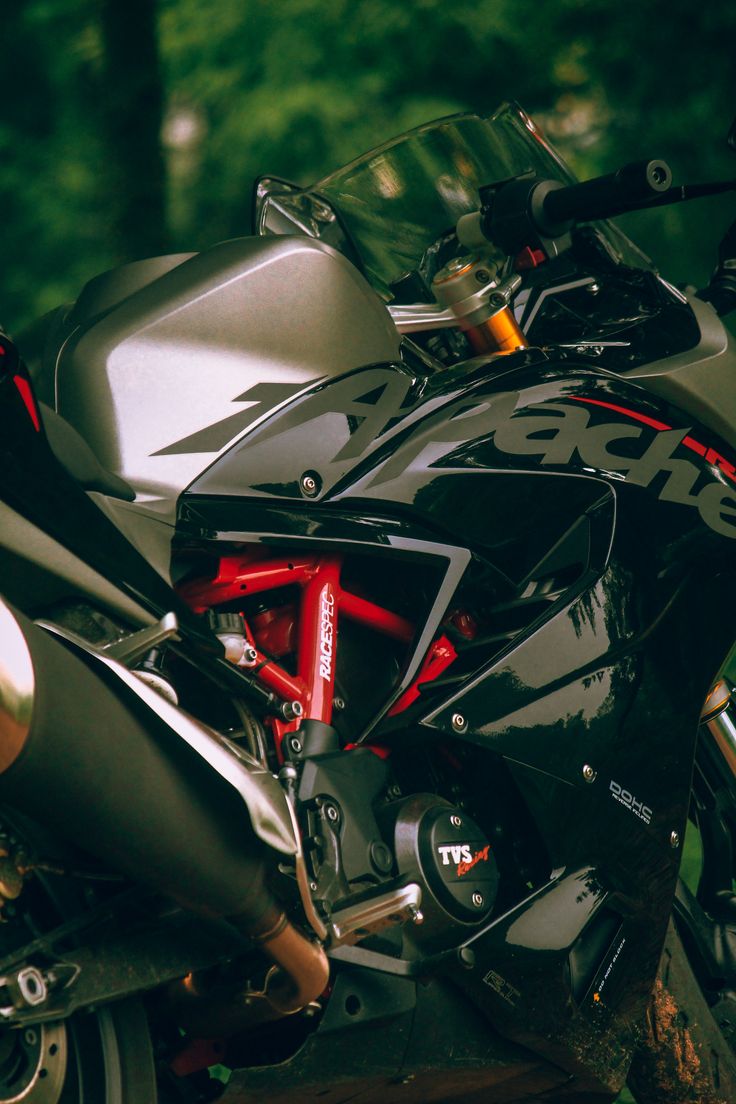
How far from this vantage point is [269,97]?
3762 mm

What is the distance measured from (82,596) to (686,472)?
2.56 feet

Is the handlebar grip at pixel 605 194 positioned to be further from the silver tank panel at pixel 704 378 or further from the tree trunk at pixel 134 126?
the tree trunk at pixel 134 126

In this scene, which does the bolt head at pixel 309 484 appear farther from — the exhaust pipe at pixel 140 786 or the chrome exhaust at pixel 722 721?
the chrome exhaust at pixel 722 721

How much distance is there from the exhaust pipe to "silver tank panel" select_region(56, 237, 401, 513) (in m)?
0.28

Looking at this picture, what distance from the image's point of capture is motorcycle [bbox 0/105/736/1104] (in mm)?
1102

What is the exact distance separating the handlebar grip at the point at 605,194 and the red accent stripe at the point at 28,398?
31.3 inches

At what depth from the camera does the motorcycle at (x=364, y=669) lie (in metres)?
1.10

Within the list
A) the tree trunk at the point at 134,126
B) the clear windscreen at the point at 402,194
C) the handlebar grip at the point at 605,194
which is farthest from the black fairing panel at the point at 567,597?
the tree trunk at the point at 134,126

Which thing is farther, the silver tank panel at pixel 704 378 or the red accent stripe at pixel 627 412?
the silver tank panel at pixel 704 378

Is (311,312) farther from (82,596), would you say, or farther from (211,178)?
(211,178)

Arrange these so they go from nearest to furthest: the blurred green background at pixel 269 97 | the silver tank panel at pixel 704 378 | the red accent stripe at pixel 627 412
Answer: the red accent stripe at pixel 627 412 < the silver tank panel at pixel 704 378 < the blurred green background at pixel 269 97

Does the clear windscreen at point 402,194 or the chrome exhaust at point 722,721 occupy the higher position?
the clear windscreen at point 402,194

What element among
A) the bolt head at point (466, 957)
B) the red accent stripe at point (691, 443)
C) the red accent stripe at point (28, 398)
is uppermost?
the red accent stripe at point (28, 398)

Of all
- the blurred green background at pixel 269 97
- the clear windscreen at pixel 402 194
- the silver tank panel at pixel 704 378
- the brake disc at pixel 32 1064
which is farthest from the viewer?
the blurred green background at pixel 269 97
